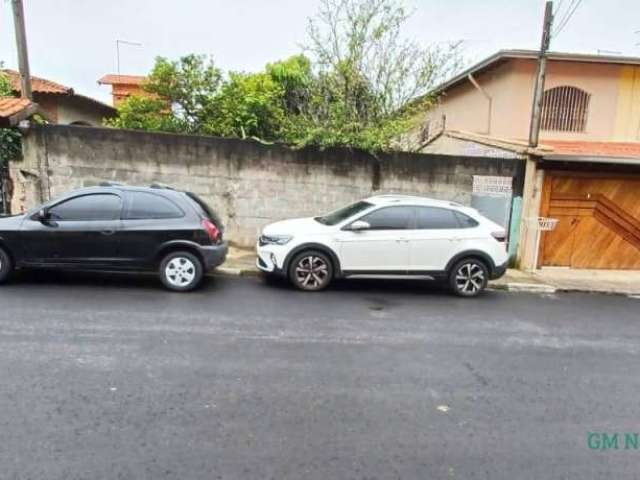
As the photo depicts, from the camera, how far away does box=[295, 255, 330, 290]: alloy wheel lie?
754cm

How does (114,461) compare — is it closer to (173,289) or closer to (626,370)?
(173,289)

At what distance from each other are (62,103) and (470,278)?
17.1 metres

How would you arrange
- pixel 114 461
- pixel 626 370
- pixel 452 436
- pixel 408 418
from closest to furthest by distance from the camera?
pixel 114 461 < pixel 452 436 < pixel 408 418 < pixel 626 370

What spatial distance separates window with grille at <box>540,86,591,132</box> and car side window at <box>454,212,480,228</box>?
7128mm

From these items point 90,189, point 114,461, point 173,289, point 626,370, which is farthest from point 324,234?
point 114,461

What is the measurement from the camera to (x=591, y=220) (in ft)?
34.7

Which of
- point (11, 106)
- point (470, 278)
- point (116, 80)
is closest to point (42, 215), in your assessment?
point (11, 106)

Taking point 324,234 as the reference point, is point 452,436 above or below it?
below

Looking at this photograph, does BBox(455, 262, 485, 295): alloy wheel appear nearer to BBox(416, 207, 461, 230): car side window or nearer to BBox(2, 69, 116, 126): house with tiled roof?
BBox(416, 207, 461, 230): car side window

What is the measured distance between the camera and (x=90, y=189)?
7.11 meters

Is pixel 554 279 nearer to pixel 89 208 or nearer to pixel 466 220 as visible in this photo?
pixel 466 220

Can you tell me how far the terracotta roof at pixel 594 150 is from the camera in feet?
32.2

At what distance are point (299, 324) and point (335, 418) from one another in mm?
2327

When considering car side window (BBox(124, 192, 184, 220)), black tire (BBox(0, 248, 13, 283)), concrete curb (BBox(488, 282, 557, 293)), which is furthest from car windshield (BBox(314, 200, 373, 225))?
black tire (BBox(0, 248, 13, 283))
